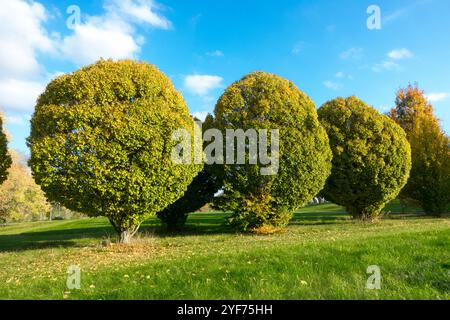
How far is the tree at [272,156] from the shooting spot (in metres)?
19.3

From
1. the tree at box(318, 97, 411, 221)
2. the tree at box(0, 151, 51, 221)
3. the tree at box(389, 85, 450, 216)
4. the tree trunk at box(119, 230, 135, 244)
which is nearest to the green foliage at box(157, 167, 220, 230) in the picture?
the tree trunk at box(119, 230, 135, 244)

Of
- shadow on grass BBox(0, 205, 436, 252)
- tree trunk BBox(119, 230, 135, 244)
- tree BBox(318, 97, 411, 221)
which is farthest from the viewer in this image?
tree BBox(318, 97, 411, 221)

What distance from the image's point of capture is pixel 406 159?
79.5ft

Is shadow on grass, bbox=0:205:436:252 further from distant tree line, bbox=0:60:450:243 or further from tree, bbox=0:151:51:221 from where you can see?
tree, bbox=0:151:51:221

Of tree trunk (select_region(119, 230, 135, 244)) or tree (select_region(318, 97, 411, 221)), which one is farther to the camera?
tree (select_region(318, 97, 411, 221))

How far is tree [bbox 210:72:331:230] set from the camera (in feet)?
63.3

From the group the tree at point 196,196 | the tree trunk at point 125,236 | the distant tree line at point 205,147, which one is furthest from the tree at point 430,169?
the tree trunk at point 125,236

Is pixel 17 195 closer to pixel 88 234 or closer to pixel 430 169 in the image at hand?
pixel 88 234

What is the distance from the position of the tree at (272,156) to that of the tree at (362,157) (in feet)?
10.5

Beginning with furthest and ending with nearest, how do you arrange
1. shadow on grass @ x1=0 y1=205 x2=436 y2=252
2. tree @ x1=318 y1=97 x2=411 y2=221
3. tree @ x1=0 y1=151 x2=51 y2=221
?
1. tree @ x1=0 y1=151 x2=51 y2=221
2. tree @ x1=318 y1=97 x2=411 y2=221
3. shadow on grass @ x1=0 y1=205 x2=436 y2=252

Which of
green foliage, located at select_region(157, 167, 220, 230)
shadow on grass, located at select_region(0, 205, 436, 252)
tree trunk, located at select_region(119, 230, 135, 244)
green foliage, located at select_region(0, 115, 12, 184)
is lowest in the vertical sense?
shadow on grass, located at select_region(0, 205, 436, 252)

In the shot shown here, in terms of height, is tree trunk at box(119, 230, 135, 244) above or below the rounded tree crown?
below

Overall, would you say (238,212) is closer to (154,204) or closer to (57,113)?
(154,204)

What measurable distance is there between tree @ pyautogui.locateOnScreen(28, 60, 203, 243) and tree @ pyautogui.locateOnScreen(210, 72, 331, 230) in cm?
410
